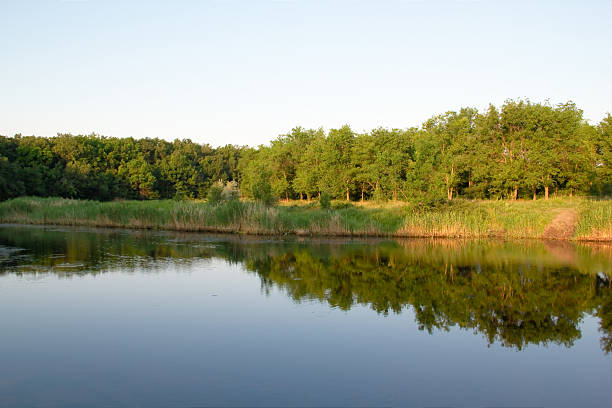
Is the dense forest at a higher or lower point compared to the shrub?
higher

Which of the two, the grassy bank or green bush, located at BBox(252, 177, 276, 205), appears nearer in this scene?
the grassy bank

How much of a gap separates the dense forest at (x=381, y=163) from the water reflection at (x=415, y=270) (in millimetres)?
7136

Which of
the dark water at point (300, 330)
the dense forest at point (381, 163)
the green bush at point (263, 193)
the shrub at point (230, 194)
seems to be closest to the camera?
the dark water at point (300, 330)

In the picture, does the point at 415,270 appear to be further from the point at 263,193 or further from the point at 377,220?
the point at 263,193

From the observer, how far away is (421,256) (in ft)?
53.4

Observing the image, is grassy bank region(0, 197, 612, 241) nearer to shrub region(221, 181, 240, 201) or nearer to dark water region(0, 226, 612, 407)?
shrub region(221, 181, 240, 201)

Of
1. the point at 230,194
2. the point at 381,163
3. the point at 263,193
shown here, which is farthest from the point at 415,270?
the point at 230,194

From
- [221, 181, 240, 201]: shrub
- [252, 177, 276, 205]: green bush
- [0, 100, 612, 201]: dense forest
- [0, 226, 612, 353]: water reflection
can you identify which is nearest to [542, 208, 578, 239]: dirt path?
[0, 226, 612, 353]: water reflection

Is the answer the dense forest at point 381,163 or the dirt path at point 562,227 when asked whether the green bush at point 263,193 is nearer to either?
the dense forest at point 381,163

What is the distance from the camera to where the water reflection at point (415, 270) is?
9078 mm

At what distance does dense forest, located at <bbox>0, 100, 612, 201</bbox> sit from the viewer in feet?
103

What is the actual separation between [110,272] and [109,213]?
14.3 m

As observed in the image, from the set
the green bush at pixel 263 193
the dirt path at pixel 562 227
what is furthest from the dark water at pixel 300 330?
the green bush at pixel 263 193

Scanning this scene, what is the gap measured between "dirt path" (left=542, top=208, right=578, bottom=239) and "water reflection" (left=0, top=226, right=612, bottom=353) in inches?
64.9
